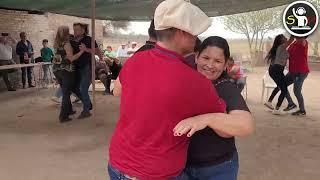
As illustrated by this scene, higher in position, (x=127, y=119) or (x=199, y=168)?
(x=127, y=119)

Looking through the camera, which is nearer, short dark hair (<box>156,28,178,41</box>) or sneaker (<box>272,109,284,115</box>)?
short dark hair (<box>156,28,178,41</box>)

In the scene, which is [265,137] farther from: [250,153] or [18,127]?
[18,127]

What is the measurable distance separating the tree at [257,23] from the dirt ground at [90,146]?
21.4m

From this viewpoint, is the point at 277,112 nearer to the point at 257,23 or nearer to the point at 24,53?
the point at 24,53

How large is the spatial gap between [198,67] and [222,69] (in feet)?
0.34

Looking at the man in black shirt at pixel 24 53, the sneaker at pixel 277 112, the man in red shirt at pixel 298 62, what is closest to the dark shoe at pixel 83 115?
the sneaker at pixel 277 112

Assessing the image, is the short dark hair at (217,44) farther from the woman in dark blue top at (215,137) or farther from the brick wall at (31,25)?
the brick wall at (31,25)

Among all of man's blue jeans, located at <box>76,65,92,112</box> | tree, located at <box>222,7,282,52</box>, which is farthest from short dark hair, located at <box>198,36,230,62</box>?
tree, located at <box>222,7,282,52</box>

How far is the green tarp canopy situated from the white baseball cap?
22.0 feet

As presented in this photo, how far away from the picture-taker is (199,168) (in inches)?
73.0

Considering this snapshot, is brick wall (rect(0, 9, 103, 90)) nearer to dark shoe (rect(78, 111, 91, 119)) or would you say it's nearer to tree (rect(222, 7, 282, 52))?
dark shoe (rect(78, 111, 91, 119))

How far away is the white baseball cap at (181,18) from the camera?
151 cm

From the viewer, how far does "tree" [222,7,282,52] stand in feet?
95.3

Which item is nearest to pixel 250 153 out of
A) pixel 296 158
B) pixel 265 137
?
pixel 296 158
